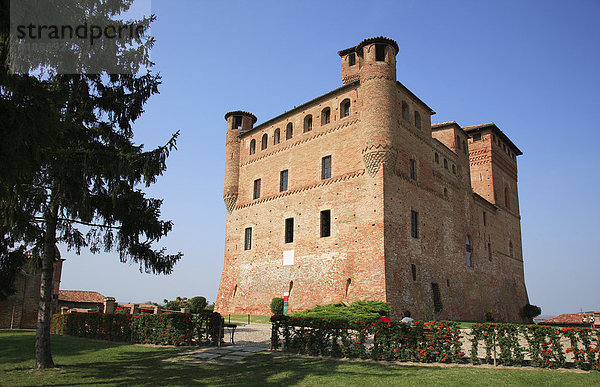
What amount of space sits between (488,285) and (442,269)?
8.79 meters

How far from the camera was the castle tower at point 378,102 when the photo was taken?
20.7 meters

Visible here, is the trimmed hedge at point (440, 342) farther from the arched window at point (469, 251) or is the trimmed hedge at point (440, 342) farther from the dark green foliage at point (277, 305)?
the arched window at point (469, 251)

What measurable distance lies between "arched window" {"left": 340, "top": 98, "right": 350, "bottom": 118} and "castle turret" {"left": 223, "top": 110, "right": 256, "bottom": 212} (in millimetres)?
9065

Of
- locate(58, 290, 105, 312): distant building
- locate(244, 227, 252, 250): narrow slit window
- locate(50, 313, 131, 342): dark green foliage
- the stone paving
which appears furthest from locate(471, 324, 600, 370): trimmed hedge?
locate(58, 290, 105, 312): distant building

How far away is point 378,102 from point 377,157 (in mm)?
2934

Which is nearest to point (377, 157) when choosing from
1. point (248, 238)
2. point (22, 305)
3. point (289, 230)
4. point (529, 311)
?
point (289, 230)

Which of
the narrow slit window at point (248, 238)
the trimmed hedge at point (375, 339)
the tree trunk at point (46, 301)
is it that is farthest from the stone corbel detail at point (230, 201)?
the tree trunk at point (46, 301)

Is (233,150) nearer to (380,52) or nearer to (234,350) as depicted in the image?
(380,52)

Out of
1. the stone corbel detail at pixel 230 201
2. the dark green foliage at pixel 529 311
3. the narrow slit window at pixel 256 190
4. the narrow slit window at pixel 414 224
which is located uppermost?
the narrow slit window at pixel 256 190

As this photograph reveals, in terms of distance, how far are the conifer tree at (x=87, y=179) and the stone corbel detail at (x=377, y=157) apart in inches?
479

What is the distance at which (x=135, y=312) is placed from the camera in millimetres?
14031

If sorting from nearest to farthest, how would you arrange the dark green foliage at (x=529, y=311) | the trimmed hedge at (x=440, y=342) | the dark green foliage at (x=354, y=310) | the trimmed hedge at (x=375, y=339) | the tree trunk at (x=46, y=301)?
the trimmed hedge at (x=440, y=342) < the tree trunk at (x=46, y=301) < the trimmed hedge at (x=375, y=339) < the dark green foliage at (x=354, y=310) < the dark green foliage at (x=529, y=311)

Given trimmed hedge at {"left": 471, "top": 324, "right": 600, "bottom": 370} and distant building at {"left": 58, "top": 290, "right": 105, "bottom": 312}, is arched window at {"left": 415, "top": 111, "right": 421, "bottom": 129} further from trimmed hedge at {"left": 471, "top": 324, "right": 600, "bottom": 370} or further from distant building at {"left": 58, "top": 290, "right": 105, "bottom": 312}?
distant building at {"left": 58, "top": 290, "right": 105, "bottom": 312}

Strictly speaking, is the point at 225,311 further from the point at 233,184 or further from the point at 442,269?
the point at 442,269
